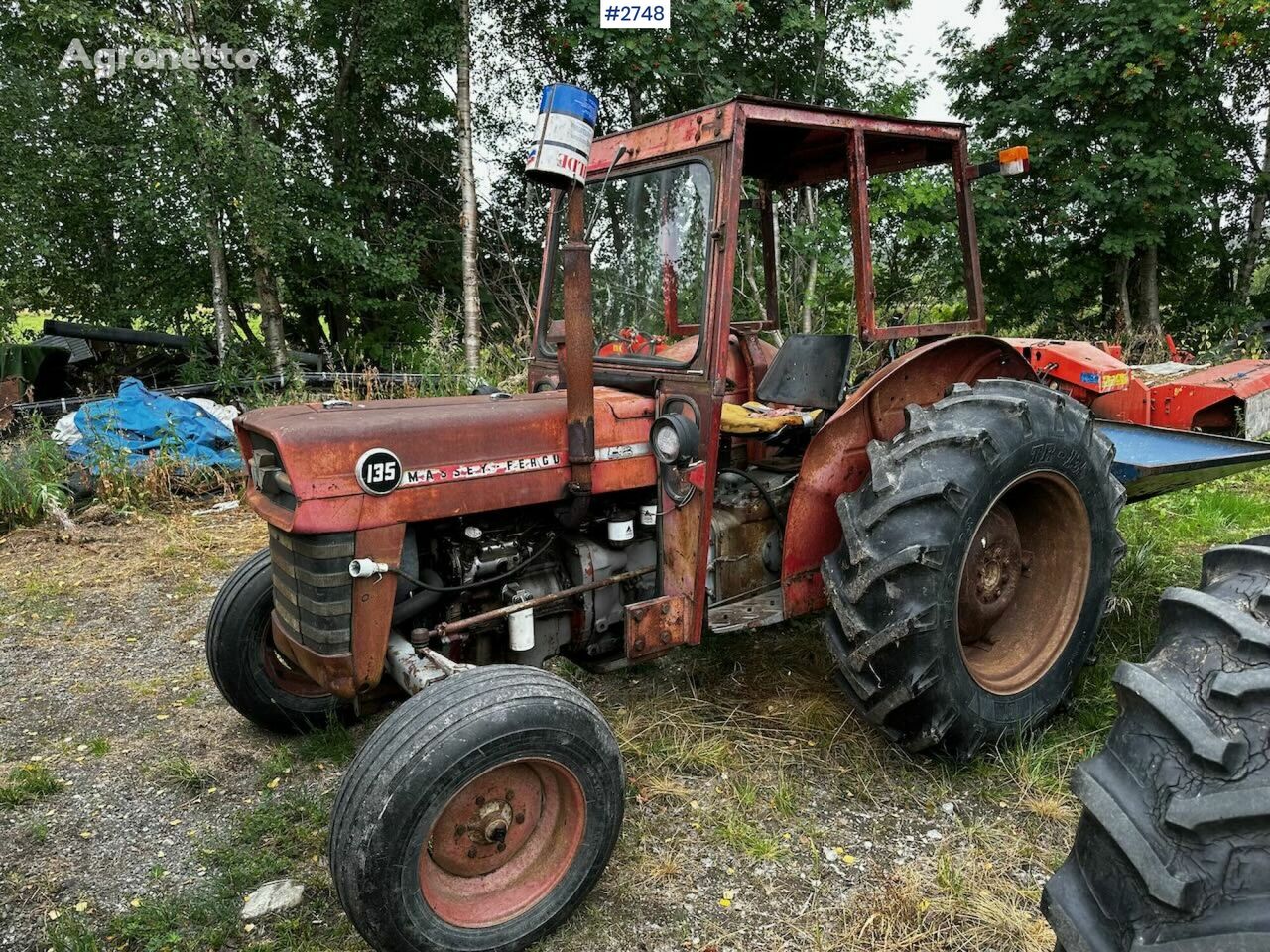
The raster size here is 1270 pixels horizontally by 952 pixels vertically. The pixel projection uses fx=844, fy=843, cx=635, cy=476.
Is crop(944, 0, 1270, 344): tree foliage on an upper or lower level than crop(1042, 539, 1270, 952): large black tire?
upper

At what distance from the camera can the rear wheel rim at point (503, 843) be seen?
2.13 meters

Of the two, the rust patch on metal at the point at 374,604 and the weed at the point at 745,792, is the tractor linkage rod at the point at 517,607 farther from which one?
the weed at the point at 745,792

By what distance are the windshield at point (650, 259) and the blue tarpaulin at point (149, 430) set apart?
4814 millimetres

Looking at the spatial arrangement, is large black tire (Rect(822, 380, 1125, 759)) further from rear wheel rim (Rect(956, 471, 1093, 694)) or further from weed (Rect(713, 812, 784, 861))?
weed (Rect(713, 812, 784, 861))

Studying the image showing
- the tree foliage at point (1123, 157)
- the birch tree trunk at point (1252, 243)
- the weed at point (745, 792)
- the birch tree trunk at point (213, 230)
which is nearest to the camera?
the weed at point (745, 792)

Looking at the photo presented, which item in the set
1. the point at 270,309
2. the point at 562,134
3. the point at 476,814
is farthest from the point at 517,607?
the point at 270,309

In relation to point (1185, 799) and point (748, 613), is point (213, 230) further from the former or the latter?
point (1185, 799)

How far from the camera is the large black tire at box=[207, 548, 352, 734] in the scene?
3031 millimetres

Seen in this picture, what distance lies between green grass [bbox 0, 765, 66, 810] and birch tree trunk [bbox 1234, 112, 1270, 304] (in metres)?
13.9

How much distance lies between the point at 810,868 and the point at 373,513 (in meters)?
1.60

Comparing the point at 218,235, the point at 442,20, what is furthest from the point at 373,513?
the point at 442,20

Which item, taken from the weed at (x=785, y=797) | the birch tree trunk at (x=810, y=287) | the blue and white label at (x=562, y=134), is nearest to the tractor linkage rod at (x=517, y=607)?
the weed at (x=785, y=797)

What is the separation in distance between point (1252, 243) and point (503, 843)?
1347cm

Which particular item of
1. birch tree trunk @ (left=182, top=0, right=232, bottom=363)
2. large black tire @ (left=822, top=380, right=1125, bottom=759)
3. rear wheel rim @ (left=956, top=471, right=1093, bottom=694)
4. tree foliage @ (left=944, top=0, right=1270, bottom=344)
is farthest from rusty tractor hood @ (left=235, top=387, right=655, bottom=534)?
tree foliage @ (left=944, top=0, right=1270, bottom=344)
